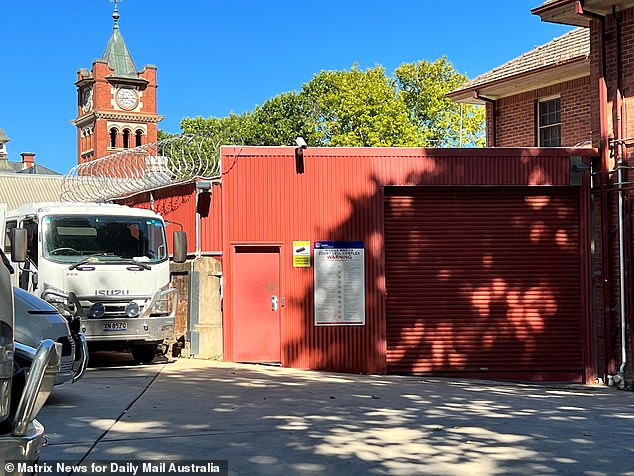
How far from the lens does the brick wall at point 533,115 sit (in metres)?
19.7

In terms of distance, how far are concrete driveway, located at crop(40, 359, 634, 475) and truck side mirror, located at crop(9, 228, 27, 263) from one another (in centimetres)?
205

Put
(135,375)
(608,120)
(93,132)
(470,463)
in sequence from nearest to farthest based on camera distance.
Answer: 1. (470,463)
2. (135,375)
3. (608,120)
4. (93,132)

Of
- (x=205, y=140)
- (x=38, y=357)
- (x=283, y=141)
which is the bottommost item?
(x=38, y=357)

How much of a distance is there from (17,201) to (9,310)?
57969 mm

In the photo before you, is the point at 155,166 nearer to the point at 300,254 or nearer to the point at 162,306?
the point at 300,254

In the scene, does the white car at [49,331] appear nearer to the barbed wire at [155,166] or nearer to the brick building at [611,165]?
the barbed wire at [155,166]

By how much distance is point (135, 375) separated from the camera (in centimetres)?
1356

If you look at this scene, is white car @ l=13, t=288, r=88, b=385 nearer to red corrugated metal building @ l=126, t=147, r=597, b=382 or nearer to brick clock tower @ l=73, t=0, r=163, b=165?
red corrugated metal building @ l=126, t=147, r=597, b=382

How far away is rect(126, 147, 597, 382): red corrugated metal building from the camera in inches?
639

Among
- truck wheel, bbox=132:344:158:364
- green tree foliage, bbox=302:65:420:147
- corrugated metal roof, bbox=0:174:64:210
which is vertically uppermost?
green tree foliage, bbox=302:65:420:147

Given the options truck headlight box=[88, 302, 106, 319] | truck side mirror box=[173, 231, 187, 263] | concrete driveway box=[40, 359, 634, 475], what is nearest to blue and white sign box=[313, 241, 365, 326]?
concrete driveway box=[40, 359, 634, 475]

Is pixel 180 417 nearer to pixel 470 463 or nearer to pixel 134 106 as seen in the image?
pixel 470 463

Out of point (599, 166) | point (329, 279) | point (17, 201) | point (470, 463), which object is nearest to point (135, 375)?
point (329, 279)

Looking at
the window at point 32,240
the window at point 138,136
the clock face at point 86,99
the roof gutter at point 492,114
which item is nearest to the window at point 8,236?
the window at point 32,240
